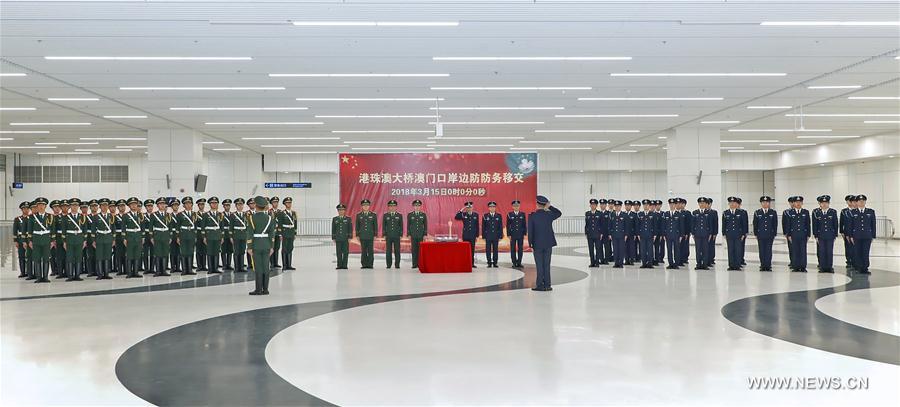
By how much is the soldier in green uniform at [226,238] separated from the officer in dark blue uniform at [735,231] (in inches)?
405

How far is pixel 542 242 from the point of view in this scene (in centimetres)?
1053

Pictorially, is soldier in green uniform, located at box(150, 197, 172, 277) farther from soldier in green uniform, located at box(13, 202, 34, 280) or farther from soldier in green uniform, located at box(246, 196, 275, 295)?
soldier in green uniform, located at box(246, 196, 275, 295)

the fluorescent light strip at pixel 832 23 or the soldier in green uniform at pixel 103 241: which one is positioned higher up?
the fluorescent light strip at pixel 832 23

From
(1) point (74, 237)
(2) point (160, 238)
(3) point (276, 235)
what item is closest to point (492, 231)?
(3) point (276, 235)

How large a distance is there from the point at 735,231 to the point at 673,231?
49.9 inches

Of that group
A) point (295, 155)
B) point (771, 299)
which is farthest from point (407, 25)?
point (295, 155)

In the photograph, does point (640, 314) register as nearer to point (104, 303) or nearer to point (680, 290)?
point (680, 290)

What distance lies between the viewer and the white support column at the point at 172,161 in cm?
2008

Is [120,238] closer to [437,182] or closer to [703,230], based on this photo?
[437,182]

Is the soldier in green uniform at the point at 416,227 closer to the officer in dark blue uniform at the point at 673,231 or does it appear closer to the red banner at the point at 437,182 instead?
the red banner at the point at 437,182

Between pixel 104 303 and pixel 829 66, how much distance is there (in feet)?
41.2

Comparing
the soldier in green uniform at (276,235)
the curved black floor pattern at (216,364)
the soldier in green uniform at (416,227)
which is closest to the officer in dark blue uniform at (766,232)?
the soldier in green uniform at (416,227)

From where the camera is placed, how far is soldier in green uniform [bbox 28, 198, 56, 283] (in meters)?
12.2

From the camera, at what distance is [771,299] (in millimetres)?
9219
